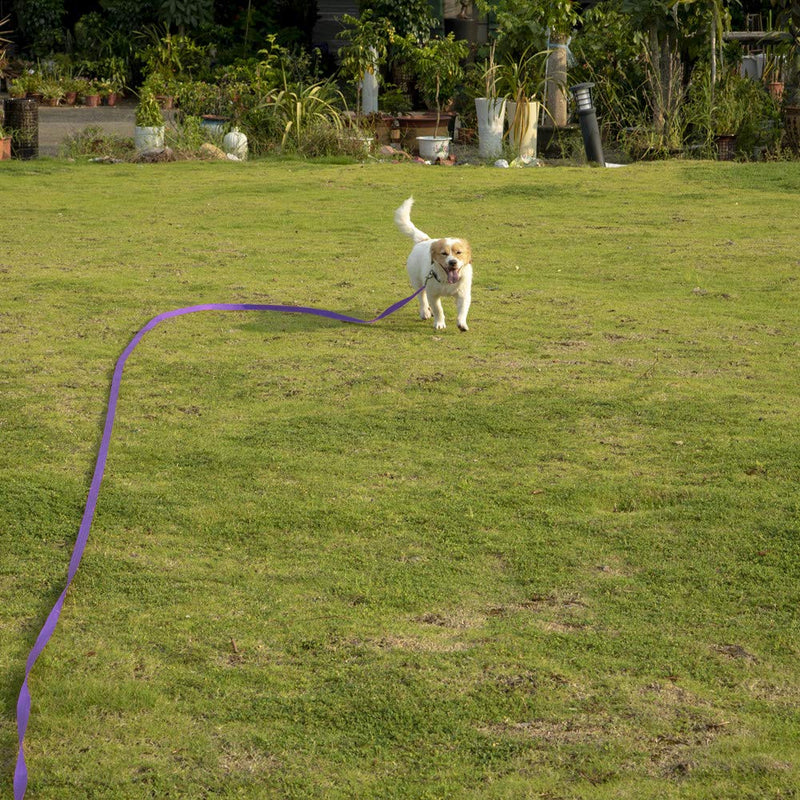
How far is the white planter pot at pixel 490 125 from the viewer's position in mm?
16781

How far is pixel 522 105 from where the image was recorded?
55.0ft

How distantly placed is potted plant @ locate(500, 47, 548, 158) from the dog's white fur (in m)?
9.52

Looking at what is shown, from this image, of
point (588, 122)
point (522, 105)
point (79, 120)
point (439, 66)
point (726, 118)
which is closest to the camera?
point (588, 122)

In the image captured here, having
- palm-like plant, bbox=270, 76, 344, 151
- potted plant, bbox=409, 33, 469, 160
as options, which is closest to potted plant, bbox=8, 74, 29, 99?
palm-like plant, bbox=270, 76, 344, 151

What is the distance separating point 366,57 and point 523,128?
3.48 m

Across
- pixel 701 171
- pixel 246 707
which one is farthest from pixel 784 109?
pixel 246 707

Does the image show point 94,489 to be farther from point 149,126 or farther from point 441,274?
point 149,126

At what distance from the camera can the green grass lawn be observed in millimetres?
3092

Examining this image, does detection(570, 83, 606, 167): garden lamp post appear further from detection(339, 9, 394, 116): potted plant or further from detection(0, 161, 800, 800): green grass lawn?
detection(0, 161, 800, 800): green grass lawn

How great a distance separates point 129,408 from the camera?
5.87 metres

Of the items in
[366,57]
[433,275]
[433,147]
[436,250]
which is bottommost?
[433,275]

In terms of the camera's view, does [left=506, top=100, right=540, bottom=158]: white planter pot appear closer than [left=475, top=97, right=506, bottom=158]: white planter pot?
No

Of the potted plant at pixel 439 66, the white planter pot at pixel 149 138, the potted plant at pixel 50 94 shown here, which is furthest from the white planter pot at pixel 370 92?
the potted plant at pixel 50 94

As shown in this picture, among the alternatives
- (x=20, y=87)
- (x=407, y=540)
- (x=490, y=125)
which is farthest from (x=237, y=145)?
(x=407, y=540)
